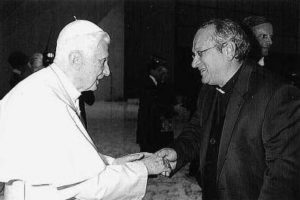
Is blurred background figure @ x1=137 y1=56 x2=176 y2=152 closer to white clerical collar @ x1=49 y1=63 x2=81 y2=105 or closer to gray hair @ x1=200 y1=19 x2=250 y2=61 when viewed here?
gray hair @ x1=200 y1=19 x2=250 y2=61

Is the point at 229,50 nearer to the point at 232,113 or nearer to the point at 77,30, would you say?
the point at 232,113

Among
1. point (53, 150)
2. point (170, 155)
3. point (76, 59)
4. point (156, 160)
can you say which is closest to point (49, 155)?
point (53, 150)

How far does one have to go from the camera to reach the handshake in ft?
6.96

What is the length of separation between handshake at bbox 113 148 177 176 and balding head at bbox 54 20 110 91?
577 mm

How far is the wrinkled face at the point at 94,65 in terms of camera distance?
194 cm

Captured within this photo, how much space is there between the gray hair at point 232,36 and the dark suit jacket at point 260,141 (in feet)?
0.34

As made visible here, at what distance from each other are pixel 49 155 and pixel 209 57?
1.25 meters

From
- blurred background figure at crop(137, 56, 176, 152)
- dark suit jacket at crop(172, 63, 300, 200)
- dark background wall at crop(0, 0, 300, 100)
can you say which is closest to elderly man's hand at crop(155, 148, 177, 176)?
dark suit jacket at crop(172, 63, 300, 200)

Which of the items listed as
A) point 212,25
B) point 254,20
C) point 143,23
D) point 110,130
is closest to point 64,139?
point 212,25

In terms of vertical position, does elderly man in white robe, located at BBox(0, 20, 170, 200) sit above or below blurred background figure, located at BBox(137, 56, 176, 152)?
above

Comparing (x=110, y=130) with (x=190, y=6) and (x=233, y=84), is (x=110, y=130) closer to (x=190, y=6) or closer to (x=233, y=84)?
(x=233, y=84)

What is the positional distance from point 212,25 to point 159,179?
12.8 feet

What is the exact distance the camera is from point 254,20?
358 cm

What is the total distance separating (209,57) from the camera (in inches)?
94.0
